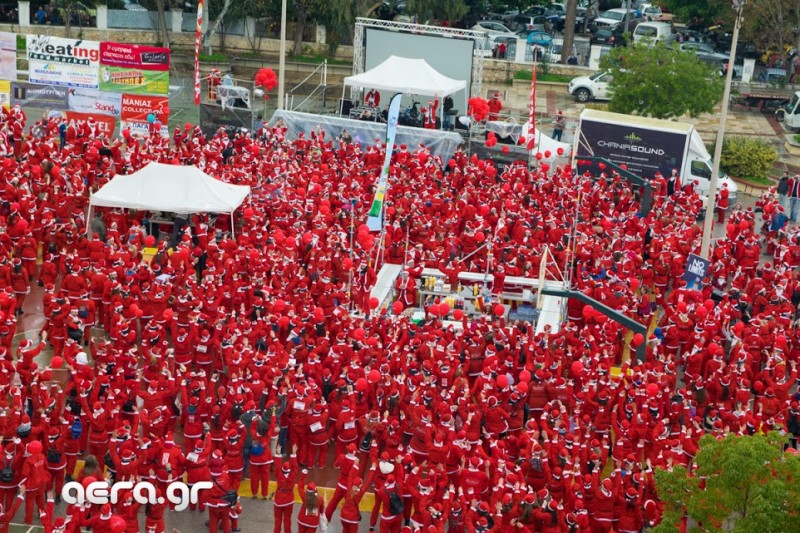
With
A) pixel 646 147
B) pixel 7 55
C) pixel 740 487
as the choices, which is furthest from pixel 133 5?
pixel 740 487

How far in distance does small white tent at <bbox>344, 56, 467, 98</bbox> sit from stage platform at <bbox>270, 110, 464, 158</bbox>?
3.97ft

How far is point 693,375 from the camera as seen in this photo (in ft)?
67.4

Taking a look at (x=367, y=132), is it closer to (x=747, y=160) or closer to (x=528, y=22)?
(x=747, y=160)

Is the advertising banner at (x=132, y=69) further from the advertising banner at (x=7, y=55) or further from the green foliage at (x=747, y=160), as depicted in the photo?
the green foliage at (x=747, y=160)

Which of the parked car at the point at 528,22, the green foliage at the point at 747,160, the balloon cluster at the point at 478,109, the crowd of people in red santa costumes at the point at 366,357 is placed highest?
the parked car at the point at 528,22

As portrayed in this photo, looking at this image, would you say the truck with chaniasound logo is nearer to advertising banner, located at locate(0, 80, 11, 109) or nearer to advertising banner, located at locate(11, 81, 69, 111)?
advertising banner, located at locate(11, 81, 69, 111)

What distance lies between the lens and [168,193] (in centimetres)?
2523

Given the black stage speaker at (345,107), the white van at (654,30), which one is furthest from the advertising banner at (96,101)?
the white van at (654,30)

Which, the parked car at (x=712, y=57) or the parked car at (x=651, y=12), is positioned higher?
the parked car at (x=651, y=12)

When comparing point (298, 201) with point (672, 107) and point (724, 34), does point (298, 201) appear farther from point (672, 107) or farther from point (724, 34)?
point (724, 34)

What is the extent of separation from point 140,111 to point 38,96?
2.81 m

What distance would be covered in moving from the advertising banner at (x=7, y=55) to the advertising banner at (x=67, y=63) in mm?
1266

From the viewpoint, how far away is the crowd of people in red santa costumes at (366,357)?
17078 mm

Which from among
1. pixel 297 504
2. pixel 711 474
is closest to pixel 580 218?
pixel 297 504
